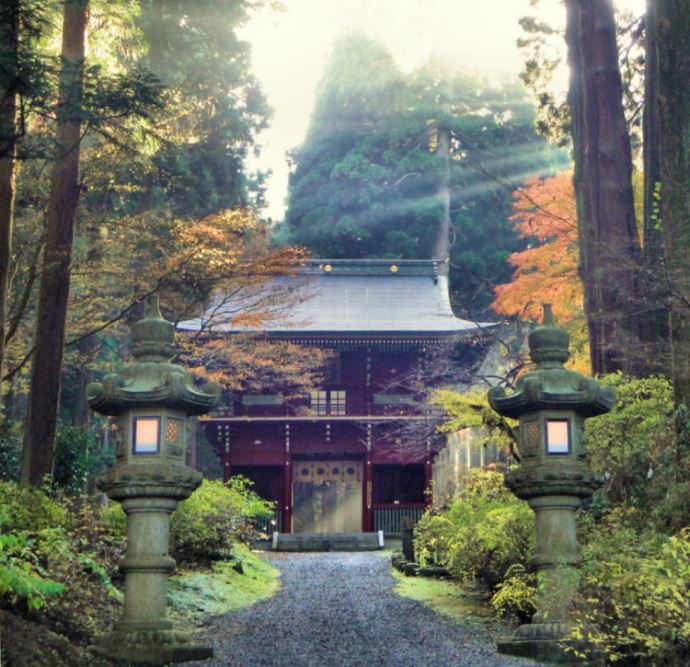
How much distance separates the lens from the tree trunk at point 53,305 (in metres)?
14.5

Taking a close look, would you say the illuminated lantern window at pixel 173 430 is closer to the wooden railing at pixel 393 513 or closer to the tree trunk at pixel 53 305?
the tree trunk at pixel 53 305

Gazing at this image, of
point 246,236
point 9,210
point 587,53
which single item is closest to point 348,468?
point 246,236

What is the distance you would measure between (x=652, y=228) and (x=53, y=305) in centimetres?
835

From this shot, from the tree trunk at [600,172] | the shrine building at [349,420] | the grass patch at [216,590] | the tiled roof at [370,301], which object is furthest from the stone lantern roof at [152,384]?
the shrine building at [349,420]

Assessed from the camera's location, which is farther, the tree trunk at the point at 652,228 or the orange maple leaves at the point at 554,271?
the orange maple leaves at the point at 554,271

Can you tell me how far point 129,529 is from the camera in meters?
9.24

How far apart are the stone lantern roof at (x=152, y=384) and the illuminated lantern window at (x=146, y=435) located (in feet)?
0.46

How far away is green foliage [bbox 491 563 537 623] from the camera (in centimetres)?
1050

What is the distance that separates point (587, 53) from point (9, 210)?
31.1ft

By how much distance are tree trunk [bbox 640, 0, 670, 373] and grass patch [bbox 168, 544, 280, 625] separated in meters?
6.17

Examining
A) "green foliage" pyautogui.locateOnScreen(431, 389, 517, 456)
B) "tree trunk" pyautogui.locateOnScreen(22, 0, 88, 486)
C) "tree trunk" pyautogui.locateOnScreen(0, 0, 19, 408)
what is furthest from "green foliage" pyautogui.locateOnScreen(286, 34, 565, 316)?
"tree trunk" pyautogui.locateOnScreen(0, 0, 19, 408)

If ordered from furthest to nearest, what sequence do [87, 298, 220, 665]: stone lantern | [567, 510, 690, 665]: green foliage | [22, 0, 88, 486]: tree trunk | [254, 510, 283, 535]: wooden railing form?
[254, 510, 283, 535]: wooden railing → [22, 0, 88, 486]: tree trunk → [87, 298, 220, 665]: stone lantern → [567, 510, 690, 665]: green foliage

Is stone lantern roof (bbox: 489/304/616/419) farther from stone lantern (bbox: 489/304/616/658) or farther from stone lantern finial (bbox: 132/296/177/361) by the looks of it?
stone lantern finial (bbox: 132/296/177/361)

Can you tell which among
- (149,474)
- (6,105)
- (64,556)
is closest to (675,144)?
(149,474)
